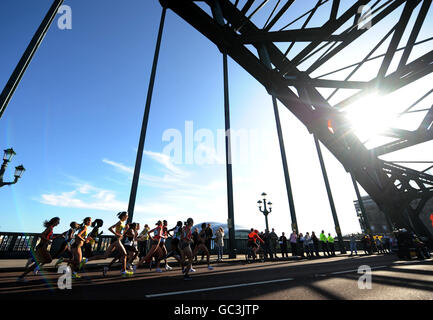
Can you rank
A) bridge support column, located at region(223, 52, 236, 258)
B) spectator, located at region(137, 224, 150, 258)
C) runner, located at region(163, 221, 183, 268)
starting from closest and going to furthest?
1. runner, located at region(163, 221, 183, 268)
2. spectator, located at region(137, 224, 150, 258)
3. bridge support column, located at region(223, 52, 236, 258)

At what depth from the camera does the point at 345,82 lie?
6020mm

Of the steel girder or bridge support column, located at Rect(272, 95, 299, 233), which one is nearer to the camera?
the steel girder

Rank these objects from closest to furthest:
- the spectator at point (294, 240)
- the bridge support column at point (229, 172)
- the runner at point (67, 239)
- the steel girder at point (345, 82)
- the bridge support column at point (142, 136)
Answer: the steel girder at point (345, 82) < the runner at point (67, 239) < the bridge support column at point (142, 136) < the bridge support column at point (229, 172) < the spectator at point (294, 240)

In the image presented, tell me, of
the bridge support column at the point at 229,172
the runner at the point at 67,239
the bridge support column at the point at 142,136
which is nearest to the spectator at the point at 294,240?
the bridge support column at the point at 229,172

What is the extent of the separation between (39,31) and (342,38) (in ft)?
30.5

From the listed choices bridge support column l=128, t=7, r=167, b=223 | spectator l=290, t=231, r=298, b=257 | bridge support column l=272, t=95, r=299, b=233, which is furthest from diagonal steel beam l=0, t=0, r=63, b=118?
spectator l=290, t=231, r=298, b=257

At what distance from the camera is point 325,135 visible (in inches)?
309

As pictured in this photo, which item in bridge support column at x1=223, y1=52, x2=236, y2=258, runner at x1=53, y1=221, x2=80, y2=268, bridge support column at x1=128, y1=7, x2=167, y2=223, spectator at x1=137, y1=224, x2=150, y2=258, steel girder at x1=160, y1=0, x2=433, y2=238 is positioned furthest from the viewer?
bridge support column at x1=223, y1=52, x2=236, y2=258

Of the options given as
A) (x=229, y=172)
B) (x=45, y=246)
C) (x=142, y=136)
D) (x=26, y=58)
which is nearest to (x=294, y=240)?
(x=229, y=172)

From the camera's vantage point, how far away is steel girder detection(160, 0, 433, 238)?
507 centimetres

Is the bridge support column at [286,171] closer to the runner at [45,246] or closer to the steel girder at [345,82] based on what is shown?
the steel girder at [345,82]

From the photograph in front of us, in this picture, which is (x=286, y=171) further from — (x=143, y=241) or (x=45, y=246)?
(x=45, y=246)

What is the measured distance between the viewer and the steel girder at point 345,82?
199 inches

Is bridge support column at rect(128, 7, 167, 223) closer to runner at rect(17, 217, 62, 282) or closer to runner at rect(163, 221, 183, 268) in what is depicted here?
runner at rect(163, 221, 183, 268)
